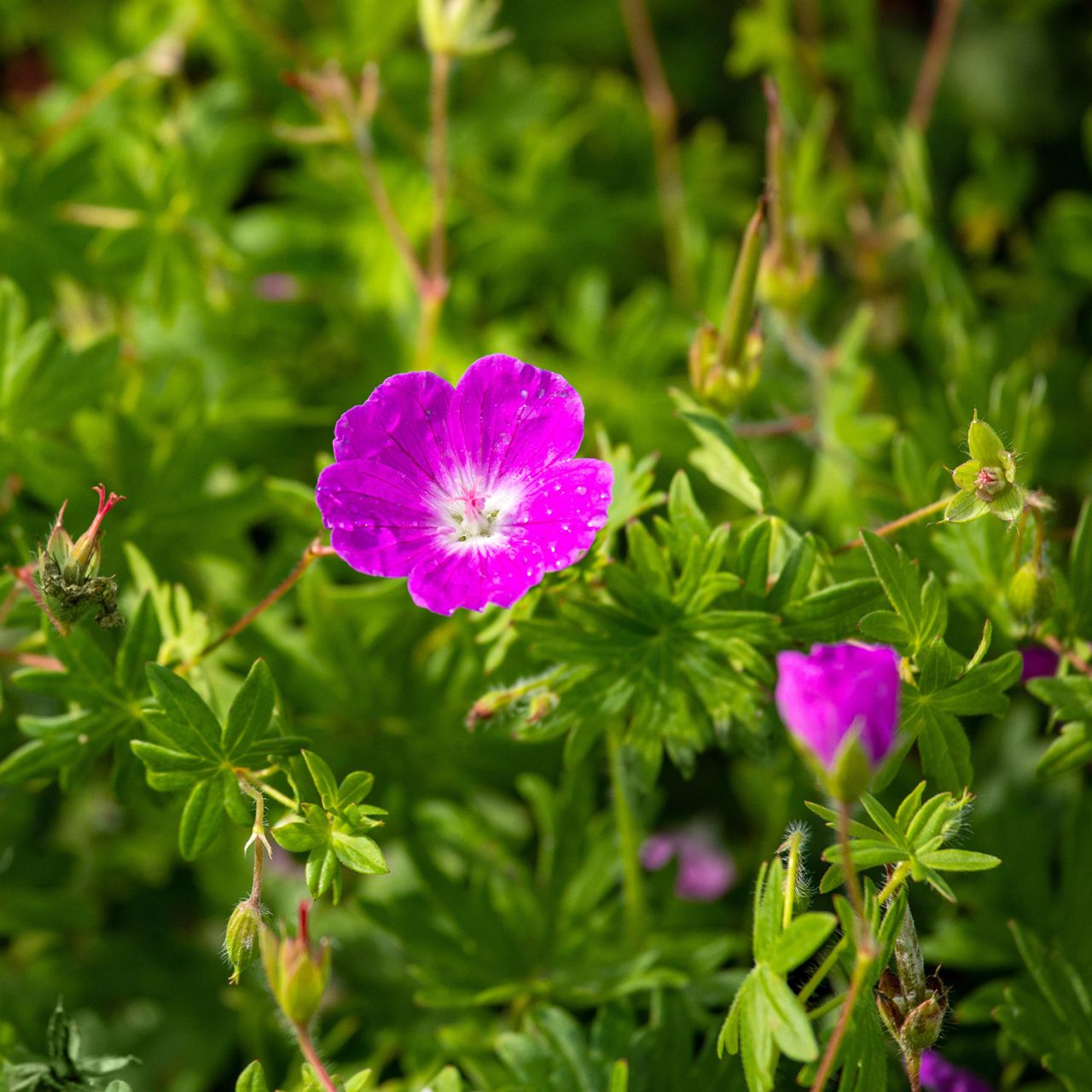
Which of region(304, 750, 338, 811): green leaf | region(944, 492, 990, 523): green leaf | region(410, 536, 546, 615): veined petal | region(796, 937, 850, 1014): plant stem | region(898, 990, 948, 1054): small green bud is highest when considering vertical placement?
region(944, 492, 990, 523): green leaf

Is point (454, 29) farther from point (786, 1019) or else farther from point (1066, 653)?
point (786, 1019)

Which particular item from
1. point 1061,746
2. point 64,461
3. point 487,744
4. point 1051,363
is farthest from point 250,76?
point 1061,746

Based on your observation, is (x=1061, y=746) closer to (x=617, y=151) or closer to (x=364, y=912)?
(x=364, y=912)

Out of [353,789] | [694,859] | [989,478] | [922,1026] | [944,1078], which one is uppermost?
[989,478]

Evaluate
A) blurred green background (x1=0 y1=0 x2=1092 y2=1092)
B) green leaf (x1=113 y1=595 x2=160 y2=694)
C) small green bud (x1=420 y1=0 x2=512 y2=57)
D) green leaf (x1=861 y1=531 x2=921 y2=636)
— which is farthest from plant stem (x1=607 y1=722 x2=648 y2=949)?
small green bud (x1=420 y1=0 x2=512 y2=57)

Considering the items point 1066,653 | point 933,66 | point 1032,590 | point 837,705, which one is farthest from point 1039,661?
point 933,66

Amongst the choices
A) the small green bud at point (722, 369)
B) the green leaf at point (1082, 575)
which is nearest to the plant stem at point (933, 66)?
the small green bud at point (722, 369)

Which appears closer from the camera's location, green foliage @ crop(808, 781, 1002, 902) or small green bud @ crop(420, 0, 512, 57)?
green foliage @ crop(808, 781, 1002, 902)

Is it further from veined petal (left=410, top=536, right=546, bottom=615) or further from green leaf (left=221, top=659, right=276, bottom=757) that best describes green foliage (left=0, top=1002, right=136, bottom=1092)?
veined petal (left=410, top=536, right=546, bottom=615)
